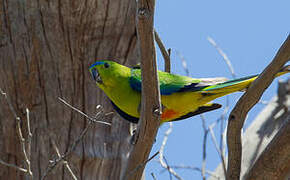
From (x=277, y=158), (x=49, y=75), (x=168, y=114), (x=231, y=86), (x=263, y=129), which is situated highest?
(x=231, y=86)

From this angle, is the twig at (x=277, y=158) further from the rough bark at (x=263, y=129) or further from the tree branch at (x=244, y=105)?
the rough bark at (x=263, y=129)

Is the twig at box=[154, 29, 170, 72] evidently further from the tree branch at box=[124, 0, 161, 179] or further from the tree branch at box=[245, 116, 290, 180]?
the tree branch at box=[245, 116, 290, 180]

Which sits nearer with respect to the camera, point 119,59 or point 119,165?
point 119,165

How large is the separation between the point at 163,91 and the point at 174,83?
0.11 metres

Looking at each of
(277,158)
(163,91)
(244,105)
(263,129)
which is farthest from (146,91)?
(263,129)

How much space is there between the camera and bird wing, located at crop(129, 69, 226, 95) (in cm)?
322

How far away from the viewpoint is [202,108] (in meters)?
3.52

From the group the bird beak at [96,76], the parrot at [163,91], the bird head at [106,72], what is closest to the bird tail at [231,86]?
the parrot at [163,91]

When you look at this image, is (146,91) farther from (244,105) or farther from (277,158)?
(277,158)

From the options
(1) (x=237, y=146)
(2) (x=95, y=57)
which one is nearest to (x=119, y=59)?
(2) (x=95, y=57)

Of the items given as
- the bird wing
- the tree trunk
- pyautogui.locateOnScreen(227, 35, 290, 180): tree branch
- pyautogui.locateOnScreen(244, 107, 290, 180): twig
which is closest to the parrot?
the bird wing

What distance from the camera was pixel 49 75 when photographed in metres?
3.50

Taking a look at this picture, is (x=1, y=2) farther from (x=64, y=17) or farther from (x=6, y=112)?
(x=6, y=112)

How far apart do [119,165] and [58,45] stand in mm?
1075
